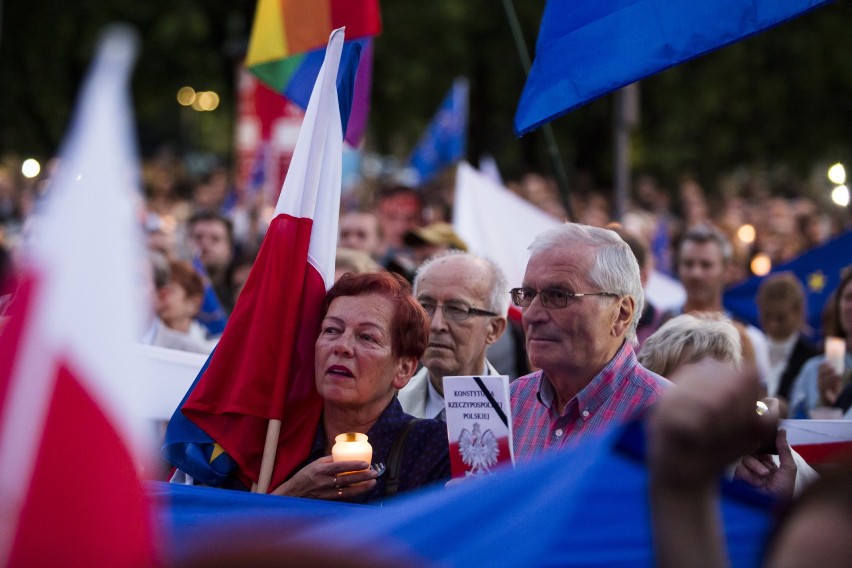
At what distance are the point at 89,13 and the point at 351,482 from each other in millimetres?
23589

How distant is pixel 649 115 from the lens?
28500 millimetres

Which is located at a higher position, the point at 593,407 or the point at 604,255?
the point at 604,255

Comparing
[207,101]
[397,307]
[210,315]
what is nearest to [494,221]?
[210,315]

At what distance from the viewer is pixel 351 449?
3828mm

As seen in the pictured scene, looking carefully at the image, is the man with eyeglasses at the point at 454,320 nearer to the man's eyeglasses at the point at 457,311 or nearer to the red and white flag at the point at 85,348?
the man's eyeglasses at the point at 457,311

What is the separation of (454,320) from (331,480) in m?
1.56

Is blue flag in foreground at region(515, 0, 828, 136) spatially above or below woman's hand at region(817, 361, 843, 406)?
above

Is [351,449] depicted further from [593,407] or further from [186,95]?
[186,95]

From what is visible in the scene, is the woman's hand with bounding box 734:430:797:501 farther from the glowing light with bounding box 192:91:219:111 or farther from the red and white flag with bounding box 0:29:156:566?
the glowing light with bounding box 192:91:219:111

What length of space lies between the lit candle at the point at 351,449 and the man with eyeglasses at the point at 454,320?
1283 millimetres

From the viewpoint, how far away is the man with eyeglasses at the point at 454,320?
5.28 meters

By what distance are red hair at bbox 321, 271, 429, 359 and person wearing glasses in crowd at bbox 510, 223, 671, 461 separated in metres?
0.36

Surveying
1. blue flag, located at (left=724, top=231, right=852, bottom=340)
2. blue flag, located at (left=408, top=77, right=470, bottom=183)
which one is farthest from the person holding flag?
blue flag, located at (left=408, top=77, right=470, bottom=183)

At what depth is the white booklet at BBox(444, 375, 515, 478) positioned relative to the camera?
3.69m
